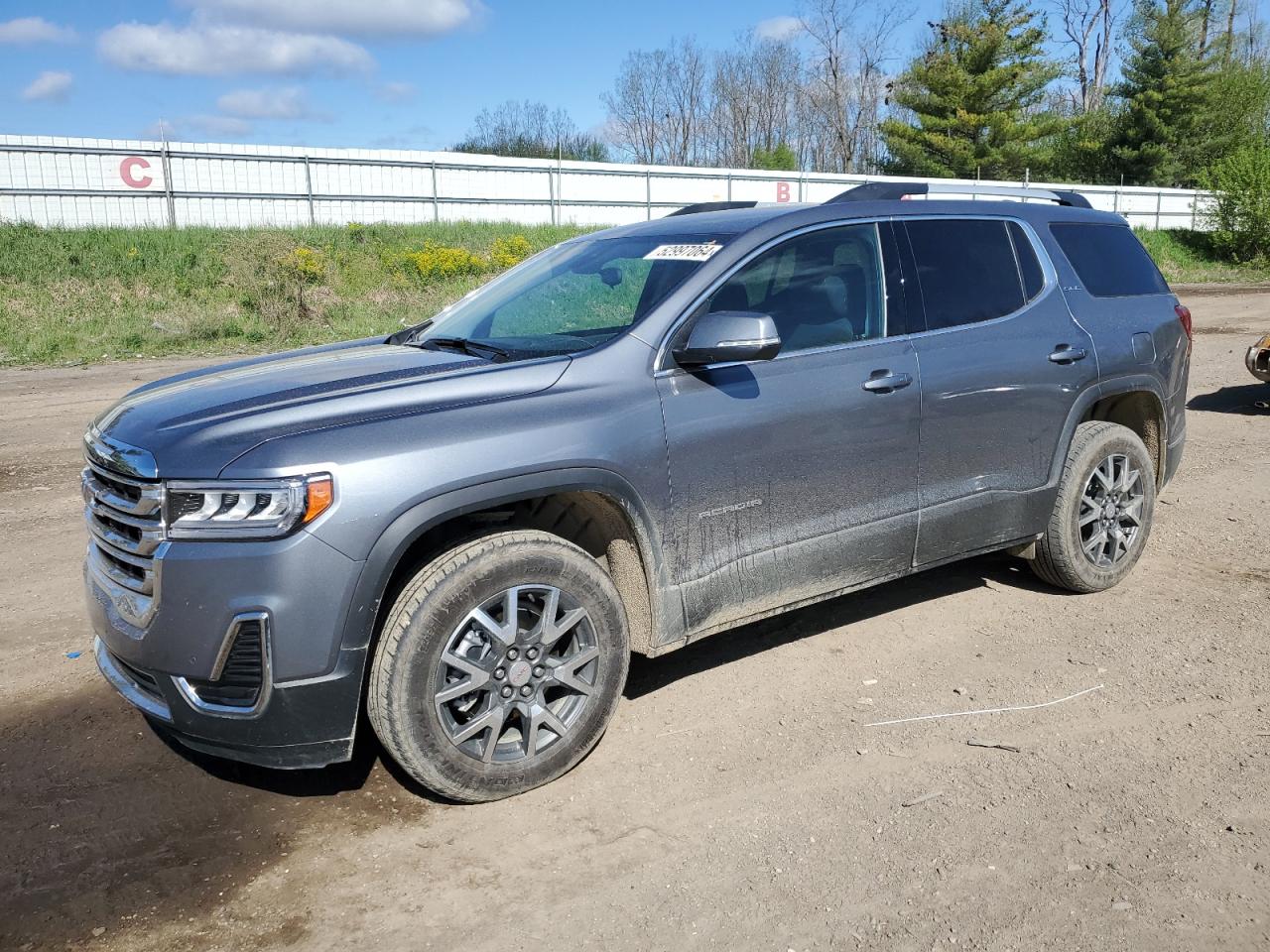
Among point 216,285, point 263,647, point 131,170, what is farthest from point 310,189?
point 263,647

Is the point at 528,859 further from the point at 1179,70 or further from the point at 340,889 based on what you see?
the point at 1179,70

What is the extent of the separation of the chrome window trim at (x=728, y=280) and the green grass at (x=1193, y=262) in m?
34.2

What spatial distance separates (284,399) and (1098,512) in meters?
3.79

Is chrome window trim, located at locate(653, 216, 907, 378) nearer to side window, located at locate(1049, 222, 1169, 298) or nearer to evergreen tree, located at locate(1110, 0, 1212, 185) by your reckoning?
side window, located at locate(1049, 222, 1169, 298)

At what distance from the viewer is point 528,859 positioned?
314 cm

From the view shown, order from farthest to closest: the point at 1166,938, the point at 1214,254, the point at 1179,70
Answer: the point at 1179,70 < the point at 1214,254 < the point at 1166,938

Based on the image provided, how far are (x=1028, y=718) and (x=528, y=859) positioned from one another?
1.96 m

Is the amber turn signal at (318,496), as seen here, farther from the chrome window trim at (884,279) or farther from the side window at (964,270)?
the side window at (964,270)

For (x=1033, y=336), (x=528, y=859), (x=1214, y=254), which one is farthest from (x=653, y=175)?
(x=528, y=859)

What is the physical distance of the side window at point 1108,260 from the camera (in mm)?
5156

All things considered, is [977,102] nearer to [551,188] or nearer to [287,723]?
[551,188]

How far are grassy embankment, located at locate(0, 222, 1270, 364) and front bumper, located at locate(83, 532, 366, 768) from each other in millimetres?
14797

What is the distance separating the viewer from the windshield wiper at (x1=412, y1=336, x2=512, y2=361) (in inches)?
155

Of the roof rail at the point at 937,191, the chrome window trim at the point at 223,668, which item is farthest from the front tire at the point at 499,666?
the roof rail at the point at 937,191
